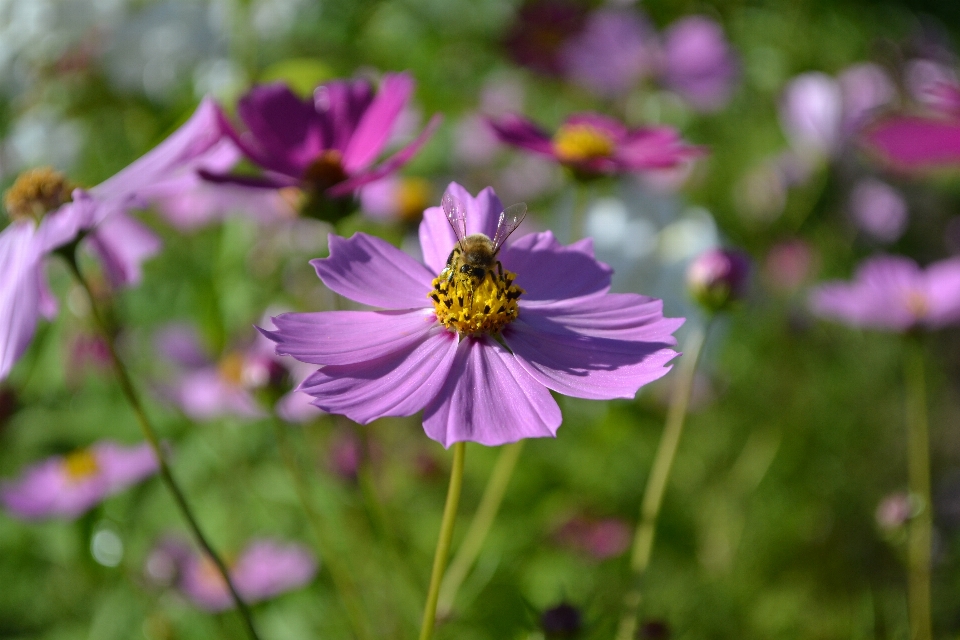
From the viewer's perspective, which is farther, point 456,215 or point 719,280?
point 719,280

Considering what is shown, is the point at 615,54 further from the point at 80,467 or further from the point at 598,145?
the point at 80,467

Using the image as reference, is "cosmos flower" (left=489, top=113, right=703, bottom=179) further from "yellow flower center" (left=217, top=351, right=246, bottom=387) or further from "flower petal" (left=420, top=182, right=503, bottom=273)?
"yellow flower center" (left=217, top=351, right=246, bottom=387)

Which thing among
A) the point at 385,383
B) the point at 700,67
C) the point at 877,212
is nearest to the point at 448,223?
the point at 385,383

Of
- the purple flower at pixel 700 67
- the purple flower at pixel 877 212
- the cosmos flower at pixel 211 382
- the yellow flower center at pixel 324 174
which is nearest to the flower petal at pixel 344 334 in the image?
the yellow flower center at pixel 324 174

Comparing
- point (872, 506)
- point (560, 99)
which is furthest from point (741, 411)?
point (560, 99)

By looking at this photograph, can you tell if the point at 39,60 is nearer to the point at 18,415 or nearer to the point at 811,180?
the point at 18,415
